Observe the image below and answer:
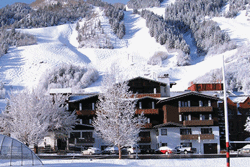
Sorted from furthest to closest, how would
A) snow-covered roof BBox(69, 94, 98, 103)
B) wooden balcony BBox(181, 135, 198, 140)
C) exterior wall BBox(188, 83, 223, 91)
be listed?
exterior wall BBox(188, 83, 223, 91) < snow-covered roof BBox(69, 94, 98, 103) < wooden balcony BBox(181, 135, 198, 140)

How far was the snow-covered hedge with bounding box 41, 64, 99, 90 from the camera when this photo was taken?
14338 centimetres

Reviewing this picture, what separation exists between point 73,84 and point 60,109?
8623 centimetres

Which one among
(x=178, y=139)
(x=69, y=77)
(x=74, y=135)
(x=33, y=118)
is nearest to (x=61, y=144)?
(x=74, y=135)

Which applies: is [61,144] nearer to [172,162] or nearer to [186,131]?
[186,131]

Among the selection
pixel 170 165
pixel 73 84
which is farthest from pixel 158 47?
pixel 170 165

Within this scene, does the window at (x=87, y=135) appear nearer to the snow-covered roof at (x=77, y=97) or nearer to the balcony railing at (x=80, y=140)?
the balcony railing at (x=80, y=140)

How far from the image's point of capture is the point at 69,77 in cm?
15112

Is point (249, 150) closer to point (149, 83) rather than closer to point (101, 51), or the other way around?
point (149, 83)

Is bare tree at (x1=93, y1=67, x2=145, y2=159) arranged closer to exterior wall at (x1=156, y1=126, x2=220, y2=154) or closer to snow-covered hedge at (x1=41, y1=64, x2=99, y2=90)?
exterior wall at (x1=156, y1=126, x2=220, y2=154)

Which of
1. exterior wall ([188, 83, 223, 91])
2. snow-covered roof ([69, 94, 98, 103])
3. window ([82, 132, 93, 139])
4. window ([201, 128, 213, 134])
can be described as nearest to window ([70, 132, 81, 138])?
window ([82, 132, 93, 139])

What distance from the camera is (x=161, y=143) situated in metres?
66.0

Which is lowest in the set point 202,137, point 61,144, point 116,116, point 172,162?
point 172,162

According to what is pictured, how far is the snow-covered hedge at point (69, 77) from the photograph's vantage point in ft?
470

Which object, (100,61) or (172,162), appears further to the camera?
(100,61)
